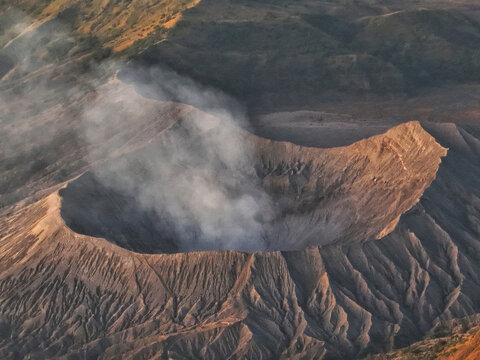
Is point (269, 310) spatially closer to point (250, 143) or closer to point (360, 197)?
point (360, 197)

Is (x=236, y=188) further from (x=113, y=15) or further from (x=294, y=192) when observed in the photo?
(x=113, y=15)

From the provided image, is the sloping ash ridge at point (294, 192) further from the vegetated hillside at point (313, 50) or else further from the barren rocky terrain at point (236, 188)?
the vegetated hillside at point (313, 50)

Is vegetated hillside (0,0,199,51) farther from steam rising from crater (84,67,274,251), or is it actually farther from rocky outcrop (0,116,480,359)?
rocky outcrop (0,116,480,359)

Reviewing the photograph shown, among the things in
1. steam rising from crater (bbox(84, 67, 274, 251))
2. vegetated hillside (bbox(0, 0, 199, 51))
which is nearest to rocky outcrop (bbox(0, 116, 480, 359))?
steam rising from crater (bbox(84, 67, 274, 251))

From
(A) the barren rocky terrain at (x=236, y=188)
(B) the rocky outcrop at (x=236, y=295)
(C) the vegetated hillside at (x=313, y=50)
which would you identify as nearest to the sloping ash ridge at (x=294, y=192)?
(A) the barren rocky terrain at (x=236, y=188)

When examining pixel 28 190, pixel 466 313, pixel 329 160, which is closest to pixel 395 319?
pixel 466 313

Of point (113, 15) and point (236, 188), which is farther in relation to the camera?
point (113, 15)

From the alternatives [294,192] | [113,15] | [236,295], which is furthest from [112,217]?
[113,15]

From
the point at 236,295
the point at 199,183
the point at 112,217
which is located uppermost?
the point at 112,217
